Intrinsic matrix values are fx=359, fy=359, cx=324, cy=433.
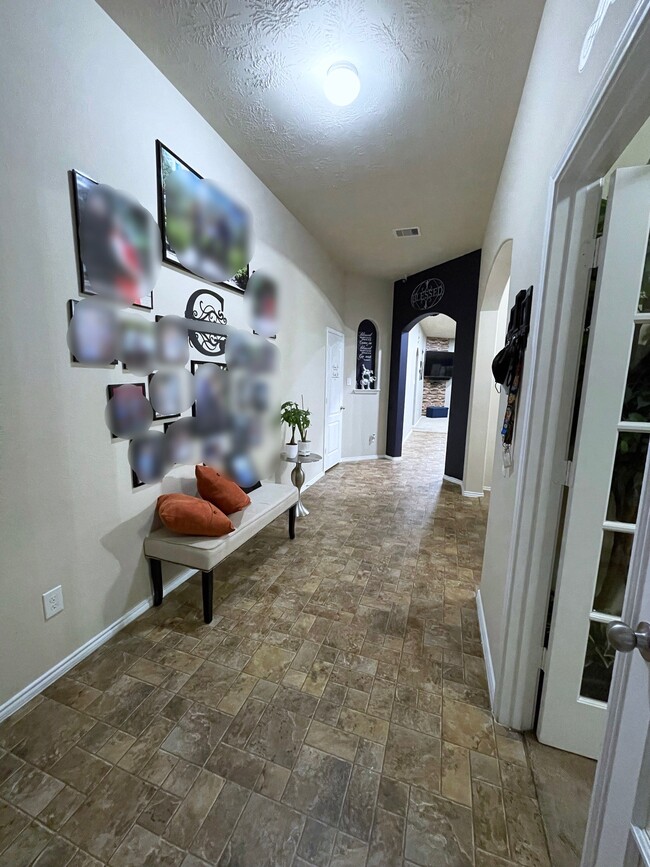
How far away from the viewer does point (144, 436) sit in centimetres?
208

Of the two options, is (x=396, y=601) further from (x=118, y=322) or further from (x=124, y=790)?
(x=118, y=322)

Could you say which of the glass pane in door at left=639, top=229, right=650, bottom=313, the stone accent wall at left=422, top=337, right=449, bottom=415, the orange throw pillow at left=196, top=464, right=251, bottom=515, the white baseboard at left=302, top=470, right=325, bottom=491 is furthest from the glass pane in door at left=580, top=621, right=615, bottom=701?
the stone accent wall at left=422, top=337, right=449, bottom=415

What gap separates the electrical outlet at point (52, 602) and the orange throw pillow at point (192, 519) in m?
0.56

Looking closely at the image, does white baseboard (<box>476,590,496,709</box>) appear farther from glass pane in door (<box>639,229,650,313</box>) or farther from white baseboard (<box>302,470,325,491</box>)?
white baseboard (<box>302,470,325,491</box>)

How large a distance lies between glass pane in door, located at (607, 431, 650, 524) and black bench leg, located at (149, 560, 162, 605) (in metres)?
2.26

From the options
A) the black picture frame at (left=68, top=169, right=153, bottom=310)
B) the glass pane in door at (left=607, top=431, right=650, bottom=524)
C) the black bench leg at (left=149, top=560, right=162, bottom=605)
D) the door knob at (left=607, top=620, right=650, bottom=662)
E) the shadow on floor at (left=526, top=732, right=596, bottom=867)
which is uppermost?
the black picture frame at (left=68, top=169, right=153, bottom=310)

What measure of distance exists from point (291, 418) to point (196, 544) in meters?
1.74

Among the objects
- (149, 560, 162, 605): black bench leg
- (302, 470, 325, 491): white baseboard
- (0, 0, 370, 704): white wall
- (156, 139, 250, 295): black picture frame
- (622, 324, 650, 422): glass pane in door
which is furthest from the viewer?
(302, 470, 325, 491): white baseboard

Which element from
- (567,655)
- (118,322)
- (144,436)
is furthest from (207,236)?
(567,655)

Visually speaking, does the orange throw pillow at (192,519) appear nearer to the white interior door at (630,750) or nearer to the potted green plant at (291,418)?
the potted green plant at (291,418)

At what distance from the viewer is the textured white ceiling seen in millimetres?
1693

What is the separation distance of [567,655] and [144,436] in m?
2.24

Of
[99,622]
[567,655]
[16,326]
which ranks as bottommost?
[99,622]

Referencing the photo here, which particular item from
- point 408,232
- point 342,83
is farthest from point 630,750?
point 408,232
